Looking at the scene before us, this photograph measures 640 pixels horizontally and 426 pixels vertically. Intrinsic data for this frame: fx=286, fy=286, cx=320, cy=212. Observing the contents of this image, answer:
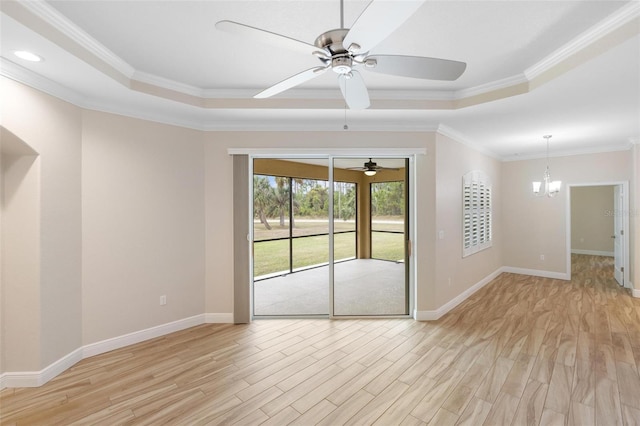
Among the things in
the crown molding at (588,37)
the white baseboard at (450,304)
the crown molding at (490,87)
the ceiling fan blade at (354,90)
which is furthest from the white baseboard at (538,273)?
the ceiling fan blade at (354,90)

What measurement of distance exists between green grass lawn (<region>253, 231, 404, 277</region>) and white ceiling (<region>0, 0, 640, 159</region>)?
1.85 metres

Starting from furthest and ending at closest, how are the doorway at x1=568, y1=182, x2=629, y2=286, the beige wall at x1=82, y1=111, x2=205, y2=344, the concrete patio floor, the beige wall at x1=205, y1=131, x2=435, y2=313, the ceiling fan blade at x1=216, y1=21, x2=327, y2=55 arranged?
the doorway at x1=568, y1=182, x2=629, y2=286, the concrete patio floor, the beige wall at x1=205, y1=131, x2=435, y2=313, the beige wall at x1=82, y1=111, x2=205, y2=344, the ceiling fan blade at x1=216, y1=21, x2=327, y2=55

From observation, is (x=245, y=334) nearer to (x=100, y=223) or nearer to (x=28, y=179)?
(x=100, y=223)

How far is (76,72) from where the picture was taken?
90.6 inches

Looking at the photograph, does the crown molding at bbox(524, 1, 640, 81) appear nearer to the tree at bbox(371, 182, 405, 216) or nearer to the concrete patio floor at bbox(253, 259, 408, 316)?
the tree at bbox(371, 182, 405, 216)

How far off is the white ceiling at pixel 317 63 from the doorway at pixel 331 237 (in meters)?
0.96

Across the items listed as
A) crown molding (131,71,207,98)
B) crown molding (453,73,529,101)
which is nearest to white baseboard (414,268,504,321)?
crown molding (453,73,529,101)

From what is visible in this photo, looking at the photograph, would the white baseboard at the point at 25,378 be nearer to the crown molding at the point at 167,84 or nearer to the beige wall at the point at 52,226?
the beige wall at the point at 52,226

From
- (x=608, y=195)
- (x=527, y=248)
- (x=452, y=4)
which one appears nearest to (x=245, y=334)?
(x=452, y=4)

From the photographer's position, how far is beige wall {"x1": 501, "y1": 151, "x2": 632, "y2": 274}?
529 cm

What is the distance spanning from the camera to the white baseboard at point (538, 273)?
18.6 ft

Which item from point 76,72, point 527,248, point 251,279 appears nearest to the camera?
point 76,72

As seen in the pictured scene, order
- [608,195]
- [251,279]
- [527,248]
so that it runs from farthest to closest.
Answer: [608,195], [527,248], [251,279]

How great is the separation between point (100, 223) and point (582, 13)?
14.3 feet
